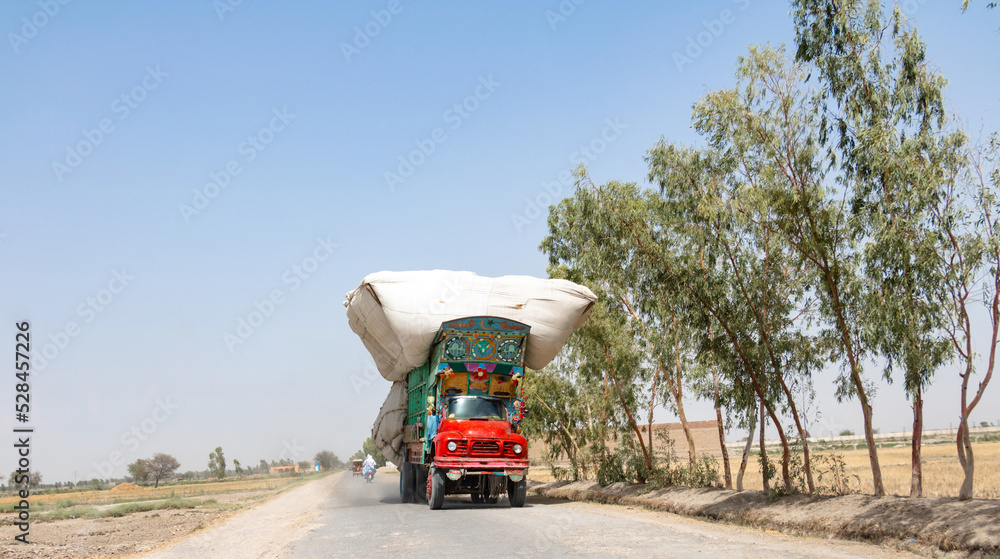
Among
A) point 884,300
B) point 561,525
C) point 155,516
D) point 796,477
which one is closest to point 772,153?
point 884,300

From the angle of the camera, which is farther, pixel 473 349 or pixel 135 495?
pixel 135 495

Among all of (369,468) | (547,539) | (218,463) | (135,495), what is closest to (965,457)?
(547,539)

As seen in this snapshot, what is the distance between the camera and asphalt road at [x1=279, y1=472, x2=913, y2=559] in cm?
974

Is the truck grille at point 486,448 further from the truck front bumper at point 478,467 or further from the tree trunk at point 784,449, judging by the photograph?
the tree trunk at point 784,449

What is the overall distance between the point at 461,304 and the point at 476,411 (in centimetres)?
295

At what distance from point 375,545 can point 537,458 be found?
2990 inches

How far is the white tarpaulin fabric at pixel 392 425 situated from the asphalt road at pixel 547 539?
8108mm

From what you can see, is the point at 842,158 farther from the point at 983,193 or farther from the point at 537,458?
the point at 537,458

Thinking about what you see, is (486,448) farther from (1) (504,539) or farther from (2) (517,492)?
(1) (504,539)

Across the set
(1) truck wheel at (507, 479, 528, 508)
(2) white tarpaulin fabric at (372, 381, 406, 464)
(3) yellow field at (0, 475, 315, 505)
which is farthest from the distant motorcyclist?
(1) truck wheel at (507, 479, 528, 508)

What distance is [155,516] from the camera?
28.3 metres

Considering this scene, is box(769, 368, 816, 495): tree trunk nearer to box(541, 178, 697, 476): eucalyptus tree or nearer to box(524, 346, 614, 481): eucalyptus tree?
box(541, 178, 697, 476): eucalyptus tree

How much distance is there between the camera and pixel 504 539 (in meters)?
11.3

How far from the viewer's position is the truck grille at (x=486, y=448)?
61.6 ft
